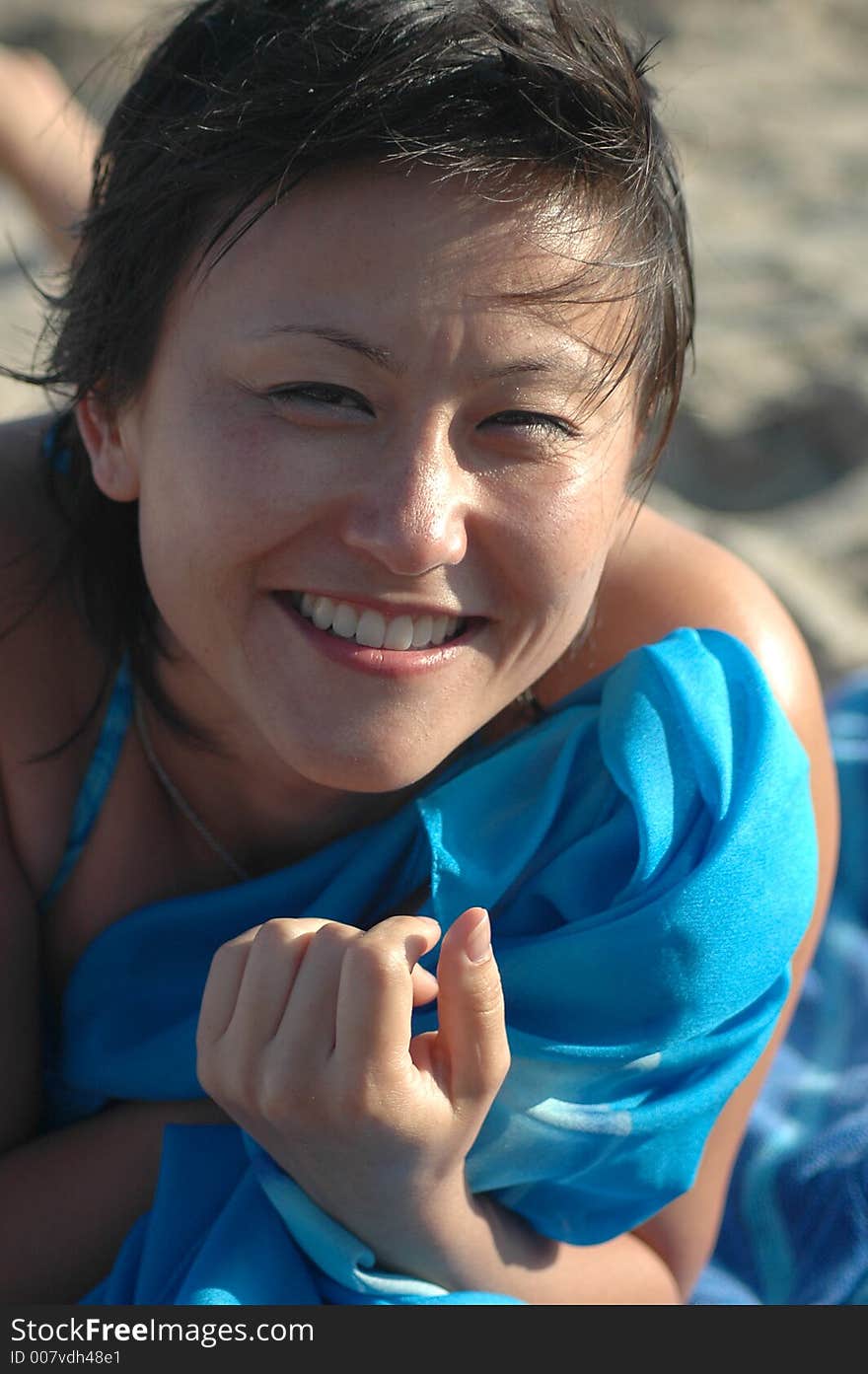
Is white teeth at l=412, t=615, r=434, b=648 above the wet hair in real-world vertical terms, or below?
below

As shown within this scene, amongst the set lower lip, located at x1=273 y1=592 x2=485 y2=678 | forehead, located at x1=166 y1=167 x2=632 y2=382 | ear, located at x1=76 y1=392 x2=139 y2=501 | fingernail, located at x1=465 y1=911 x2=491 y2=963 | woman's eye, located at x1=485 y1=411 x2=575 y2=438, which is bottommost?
fingernail, located at x1=465 y1=911 x2=491 y2=963

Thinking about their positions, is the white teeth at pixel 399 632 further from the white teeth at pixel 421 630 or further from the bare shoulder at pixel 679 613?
the bare shoulder at pixel 679 613

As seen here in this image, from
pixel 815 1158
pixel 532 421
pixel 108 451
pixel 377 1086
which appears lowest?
pixel 815 1158

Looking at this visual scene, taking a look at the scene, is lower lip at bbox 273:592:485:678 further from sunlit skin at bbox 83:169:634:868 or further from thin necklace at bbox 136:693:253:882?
thin necklace at bbox 136:693:253:882

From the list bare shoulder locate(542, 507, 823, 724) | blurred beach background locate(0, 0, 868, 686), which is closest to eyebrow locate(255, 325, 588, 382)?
bare shoulder locate(542, 507, 823, 724)

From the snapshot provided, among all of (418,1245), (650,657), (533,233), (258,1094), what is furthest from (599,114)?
(418,1245)

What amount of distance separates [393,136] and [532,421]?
0.75ft

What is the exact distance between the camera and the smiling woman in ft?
3.56

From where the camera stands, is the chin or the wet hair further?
→ the chin

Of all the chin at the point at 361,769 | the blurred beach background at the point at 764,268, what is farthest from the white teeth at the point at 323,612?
the blurred beach background at the point at 764,268

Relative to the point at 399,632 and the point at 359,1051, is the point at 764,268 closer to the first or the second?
the point at 399,632

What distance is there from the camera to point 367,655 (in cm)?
118

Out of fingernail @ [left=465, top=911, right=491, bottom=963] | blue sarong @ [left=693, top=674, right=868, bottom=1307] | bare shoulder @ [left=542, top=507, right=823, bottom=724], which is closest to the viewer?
fingernail @ [left=465, top=911, right=491, bottom=963]

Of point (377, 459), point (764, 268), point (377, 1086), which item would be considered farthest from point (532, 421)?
point (764, 268)
